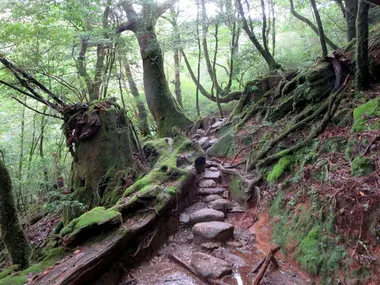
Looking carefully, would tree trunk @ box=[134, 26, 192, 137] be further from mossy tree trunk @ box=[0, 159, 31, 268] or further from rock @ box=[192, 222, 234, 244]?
mossy tree trunk @ box=[0, 159, 31, 268]

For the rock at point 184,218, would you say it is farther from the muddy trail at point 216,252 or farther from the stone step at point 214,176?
the stone step at point 214,176

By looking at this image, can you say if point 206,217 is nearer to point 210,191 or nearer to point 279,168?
point 210,191

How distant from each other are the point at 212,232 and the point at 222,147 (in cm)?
449

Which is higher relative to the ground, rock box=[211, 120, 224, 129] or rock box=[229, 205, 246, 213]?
rock box=[211, 120, 224, 129]

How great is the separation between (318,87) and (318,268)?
4588 mm

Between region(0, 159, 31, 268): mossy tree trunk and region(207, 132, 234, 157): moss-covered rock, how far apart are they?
5.83m

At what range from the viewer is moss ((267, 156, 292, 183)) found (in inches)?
221

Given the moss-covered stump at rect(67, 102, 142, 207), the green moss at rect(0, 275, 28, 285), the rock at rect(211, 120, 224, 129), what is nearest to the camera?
the green moss at rect(0, 275, 28, 285)

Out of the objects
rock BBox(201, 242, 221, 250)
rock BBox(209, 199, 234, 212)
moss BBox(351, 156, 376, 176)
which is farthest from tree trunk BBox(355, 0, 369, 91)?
rock BBox(201, 242, 221, 250)

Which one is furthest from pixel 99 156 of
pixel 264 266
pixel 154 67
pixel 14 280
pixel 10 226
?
pixel 154 67

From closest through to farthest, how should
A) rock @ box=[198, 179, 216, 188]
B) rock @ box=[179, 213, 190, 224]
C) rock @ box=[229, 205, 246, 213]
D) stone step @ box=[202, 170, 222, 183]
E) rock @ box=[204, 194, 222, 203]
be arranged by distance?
1. rock @ box=[179, 213, 190, 224]
2. rock @ box=[229, 205, 246, 213]
3. rock @ box=[204, 194, 222, 203]
4. rock @ box=[198, 179, 216, 188]
5. stone step @ box=[202, 170, 222, 183]

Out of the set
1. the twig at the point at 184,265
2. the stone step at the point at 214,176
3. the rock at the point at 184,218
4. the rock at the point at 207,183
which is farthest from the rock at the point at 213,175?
the twig at the point at 184,265

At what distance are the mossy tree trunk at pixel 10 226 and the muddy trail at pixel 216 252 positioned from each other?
5.61ft

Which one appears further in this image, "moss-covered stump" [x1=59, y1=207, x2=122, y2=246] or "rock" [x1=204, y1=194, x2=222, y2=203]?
"rock" [x1=204, y1=194, x2=222, y2=203]
